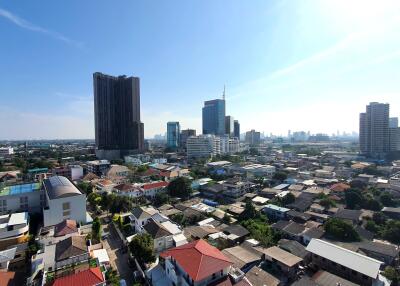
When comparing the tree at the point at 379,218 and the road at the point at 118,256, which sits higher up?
the tree at the point at 379,218

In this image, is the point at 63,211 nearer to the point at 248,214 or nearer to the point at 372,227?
the point at 248,214

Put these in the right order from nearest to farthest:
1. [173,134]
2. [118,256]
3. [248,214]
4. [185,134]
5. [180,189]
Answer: [118,256] < [248,214] < [180,189] < [173,134] < [185,134]

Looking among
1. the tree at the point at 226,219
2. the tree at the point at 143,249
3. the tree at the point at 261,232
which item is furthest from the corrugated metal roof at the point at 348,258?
the tree at the point at 143,249

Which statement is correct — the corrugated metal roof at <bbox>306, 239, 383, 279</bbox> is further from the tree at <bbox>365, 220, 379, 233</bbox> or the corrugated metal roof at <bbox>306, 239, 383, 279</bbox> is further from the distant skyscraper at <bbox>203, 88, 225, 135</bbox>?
the distant skyscraper at <bbox>203, 88, 225, 135</bbox>

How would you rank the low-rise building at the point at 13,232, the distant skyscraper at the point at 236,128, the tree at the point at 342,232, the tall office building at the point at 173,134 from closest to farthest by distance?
the low-rise building at the point at 13,232 < the tree at the point at 342,232 < the tall office building at the point at 173,134 < the distant skyscraper at the point at 236,128

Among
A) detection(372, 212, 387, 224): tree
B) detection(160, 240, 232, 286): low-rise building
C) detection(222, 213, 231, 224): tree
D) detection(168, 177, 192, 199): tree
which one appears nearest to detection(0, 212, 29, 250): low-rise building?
detection(160, 240, 232, 286): low-rise building

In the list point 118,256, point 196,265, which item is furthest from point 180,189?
point 196,265

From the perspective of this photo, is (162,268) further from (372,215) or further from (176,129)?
(176,129)

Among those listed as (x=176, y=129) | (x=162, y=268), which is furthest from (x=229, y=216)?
(x=176, y=129)

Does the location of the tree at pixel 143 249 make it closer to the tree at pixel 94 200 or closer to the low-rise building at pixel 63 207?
the low-rise building at pixel 63 207
